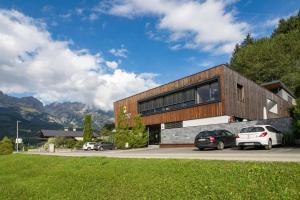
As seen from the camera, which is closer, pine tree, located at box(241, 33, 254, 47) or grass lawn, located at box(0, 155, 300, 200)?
grass lawn, located at box(0, 155, 300, 200)

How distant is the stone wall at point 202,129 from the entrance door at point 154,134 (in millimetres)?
7183

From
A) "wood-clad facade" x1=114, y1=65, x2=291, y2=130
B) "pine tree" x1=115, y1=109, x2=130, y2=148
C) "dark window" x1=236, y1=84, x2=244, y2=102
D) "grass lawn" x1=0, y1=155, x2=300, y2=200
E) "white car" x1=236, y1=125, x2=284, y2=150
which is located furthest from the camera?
"pine tree" x1=115, y1=109, x2=130, y2=148

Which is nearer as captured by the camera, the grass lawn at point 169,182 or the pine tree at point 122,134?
the grass lawn at point 169,182

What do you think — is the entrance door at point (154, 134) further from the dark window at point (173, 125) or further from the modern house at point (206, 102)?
the dark window at point (173, 125)

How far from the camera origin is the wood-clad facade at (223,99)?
29172 mm

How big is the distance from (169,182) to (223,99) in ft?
64.2

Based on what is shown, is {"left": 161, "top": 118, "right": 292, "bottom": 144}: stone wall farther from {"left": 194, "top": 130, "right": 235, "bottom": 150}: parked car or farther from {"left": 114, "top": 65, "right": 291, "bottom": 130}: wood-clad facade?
{"left": 194, "top": 130, "right": 235, "bottom": 150}: parked car

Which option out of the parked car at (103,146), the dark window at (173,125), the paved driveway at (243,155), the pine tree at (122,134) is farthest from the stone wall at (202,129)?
the parked car at (103,146)

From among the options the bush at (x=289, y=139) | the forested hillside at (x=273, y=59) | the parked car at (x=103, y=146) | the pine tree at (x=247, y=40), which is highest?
the pine tree at (x=247, y=40)

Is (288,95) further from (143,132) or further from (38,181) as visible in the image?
(38,181)

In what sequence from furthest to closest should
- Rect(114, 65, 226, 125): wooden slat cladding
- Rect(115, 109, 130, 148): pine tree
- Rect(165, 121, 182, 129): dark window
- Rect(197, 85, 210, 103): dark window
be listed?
1. Rect(115, 109, 130, 148): pine tree
2. Rect(165, 121, 182, 129): dark window
3. Rect(197, 85, 210, 103): dark window
4. Rect(114, 65, 226, 125): wooden slat cladding

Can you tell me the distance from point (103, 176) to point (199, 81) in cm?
2037

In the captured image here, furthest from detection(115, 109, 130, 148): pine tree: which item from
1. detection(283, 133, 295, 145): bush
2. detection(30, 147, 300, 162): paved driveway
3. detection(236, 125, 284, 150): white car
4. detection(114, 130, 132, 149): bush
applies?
detection(236, 125, 284, 150): white car

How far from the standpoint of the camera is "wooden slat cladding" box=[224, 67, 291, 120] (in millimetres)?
29281
